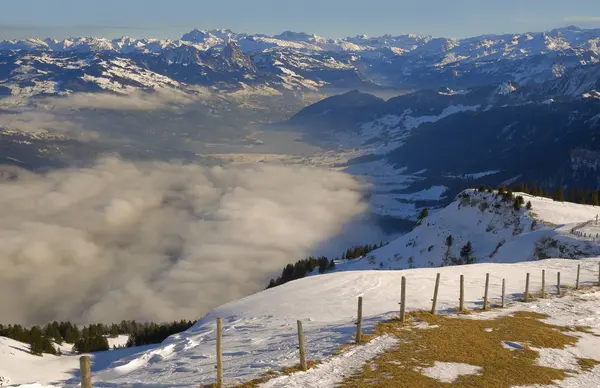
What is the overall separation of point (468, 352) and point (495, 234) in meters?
85.5

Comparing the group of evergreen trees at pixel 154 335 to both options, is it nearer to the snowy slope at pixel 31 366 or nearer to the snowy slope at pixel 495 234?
the snowy slope at pixel 31 366

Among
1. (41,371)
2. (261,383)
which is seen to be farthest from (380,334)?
(41,371)

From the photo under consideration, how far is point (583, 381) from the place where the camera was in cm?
2181

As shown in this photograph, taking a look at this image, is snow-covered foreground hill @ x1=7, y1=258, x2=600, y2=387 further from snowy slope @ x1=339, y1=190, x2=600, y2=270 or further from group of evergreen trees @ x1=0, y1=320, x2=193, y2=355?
group of evergreen trees @ x1=0, y1=320, x2=193, y2=355

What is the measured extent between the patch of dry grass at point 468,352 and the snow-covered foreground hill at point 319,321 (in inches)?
43.9

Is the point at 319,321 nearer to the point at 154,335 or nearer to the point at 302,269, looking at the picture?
the point at 154,335

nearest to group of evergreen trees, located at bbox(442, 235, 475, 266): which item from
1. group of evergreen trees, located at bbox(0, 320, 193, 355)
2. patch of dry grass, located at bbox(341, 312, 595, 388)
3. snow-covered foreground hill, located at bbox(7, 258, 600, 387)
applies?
snow-covered foreground hill, located at bbox(7, 258, 600, 387)

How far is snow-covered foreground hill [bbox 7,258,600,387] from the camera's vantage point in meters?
23.2

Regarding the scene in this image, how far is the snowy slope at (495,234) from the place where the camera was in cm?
8099

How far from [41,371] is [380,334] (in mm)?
64051

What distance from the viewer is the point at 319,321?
3369cm

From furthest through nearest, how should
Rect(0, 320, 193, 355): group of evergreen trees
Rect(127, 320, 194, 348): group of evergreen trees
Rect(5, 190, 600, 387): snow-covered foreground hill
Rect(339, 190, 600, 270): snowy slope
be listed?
Rect(127, 320, 194, 348): group of evergreen trees
Rect(0, 320, 193, 355): group of evergreen trees
Rect(339, 190, 600, 270): snowy slope
Rect(5, 190, 600, 387): snow-covered foreground hill

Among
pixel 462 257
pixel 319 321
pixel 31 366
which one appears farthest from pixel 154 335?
pixel 319 321

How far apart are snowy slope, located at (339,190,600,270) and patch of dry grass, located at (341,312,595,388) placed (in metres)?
54.5
